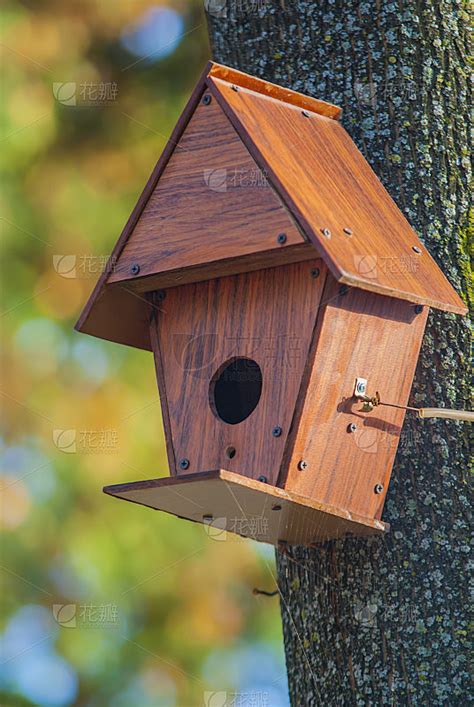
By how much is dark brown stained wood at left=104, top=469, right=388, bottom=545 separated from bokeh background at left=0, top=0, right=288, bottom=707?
2464 mm

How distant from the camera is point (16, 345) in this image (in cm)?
468

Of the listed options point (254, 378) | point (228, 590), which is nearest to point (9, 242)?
point (228, 590)

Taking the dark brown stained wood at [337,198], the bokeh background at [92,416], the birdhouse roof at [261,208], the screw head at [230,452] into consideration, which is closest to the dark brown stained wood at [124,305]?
the birdhouse roof at [261,208]

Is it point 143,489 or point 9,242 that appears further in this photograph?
point 9,242

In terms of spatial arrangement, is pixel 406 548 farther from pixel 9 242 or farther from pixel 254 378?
pixel 9 242

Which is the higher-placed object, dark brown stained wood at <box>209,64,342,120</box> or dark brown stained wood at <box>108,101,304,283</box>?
dark brown stained wood at <box>209,64,342,120</box>

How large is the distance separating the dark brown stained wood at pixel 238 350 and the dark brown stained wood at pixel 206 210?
97mm

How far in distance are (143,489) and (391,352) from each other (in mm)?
477

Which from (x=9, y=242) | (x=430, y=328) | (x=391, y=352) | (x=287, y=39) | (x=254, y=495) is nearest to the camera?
(x=254, y=495)

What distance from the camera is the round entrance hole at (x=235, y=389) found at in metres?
1.87

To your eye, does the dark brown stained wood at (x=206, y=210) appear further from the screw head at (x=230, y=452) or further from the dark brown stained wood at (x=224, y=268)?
the screw head at (x=230, y=452)

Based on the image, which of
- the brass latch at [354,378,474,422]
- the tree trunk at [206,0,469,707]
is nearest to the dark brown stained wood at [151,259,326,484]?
the brass latch at [354,378,474,422]

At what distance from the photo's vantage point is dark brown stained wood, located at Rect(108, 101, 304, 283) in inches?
67.9

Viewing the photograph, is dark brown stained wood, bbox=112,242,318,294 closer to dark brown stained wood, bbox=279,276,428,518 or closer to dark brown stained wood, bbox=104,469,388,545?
dark brown stained wood, bbox=279,276,428,518
